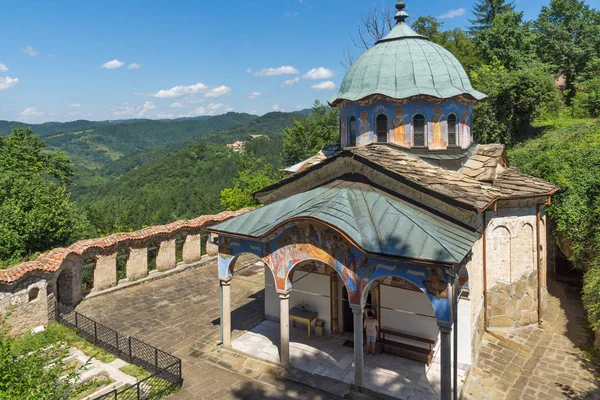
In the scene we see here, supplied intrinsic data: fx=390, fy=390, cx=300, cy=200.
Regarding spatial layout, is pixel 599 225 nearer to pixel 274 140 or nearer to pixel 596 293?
pixel 596 293

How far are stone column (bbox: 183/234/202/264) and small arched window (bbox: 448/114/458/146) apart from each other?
12.7 metres

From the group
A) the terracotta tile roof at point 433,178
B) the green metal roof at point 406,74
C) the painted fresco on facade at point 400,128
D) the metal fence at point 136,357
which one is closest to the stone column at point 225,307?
the metal fence at point 136,357

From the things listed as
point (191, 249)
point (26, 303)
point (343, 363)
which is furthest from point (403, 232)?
point (191, 249)

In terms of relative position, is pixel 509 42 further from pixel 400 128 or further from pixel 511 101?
pixel 400 128

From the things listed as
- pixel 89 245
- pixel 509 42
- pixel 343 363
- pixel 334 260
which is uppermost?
pixel 509 42

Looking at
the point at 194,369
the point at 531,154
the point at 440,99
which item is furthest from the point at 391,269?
the point at 531,154

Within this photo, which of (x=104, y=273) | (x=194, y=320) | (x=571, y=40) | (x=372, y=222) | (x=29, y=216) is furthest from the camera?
(x=571, y=40)

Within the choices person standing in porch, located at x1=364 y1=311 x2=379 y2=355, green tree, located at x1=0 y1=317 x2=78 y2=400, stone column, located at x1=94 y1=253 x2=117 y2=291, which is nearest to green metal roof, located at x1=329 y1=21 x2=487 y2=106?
person standing in porch, located at x1=364 y1=311 x2=379 y2=355

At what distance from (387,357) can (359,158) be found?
546 centimetres

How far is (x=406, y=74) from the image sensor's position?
1348 cm

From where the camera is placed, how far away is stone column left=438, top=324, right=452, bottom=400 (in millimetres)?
7941

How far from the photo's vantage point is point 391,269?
27.4ft

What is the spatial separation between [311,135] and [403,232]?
34.7 meters

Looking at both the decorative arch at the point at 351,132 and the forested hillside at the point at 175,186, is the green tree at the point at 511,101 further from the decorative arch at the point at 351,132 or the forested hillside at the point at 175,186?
the forested hillside at the point at 175,186
